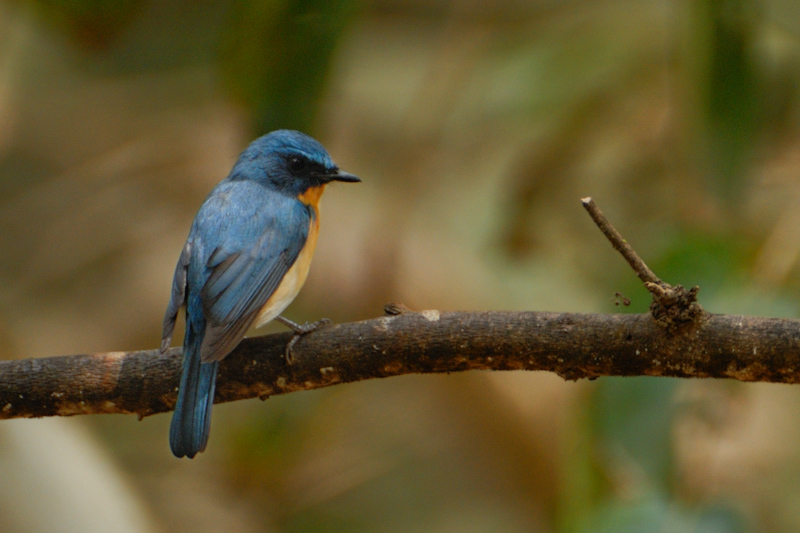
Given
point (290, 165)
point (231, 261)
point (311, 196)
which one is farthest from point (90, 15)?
point (231, 261)

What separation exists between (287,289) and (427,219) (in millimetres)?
3968

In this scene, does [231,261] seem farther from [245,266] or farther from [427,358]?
[427,358]

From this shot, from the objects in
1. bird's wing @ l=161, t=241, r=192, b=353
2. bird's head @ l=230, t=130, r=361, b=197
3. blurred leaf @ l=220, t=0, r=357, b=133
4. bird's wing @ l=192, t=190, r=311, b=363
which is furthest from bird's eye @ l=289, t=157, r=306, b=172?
bird's wing @ l=161, t=241, r=192, b=353

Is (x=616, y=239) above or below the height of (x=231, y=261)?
above

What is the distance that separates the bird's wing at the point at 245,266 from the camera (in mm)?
2400

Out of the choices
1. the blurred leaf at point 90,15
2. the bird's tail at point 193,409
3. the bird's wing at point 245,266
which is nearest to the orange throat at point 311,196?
the bird's wing at point 245,266

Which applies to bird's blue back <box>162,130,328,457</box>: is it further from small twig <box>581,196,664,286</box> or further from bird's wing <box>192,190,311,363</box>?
small twig <box>581,196,664,286</box>

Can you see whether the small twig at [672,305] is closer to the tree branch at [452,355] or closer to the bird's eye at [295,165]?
the tree branch at [452,355]

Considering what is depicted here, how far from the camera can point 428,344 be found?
2125mm

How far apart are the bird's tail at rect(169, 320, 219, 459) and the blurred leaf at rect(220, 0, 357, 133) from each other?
1381 millimetres

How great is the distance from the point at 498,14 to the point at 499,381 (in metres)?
2.57

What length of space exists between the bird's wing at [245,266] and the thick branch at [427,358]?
0.10m

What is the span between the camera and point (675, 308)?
190 centimetres

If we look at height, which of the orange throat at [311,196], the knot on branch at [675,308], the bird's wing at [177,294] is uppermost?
the orange throat at [311,196]
